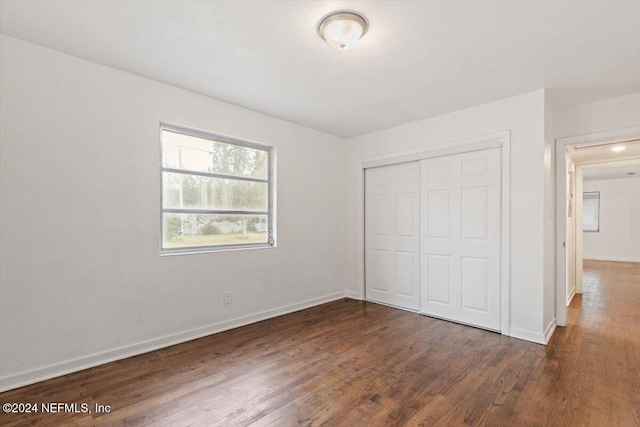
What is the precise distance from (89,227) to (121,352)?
1146mm

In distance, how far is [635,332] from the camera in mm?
3391

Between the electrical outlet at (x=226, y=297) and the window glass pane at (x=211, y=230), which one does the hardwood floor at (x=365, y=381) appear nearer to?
the electrical outlet at (x=226, y=297)

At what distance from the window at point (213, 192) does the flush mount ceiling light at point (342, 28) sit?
75.9 inches

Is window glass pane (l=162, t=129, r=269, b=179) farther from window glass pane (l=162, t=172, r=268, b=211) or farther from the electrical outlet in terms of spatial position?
the electrical outlet

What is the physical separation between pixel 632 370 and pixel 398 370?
1.94 metres

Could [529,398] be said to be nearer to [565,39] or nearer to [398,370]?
[398,370]

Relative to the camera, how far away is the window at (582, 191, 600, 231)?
375 inches

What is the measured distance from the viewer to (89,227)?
2.62m

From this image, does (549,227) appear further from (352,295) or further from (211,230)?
(211,230)

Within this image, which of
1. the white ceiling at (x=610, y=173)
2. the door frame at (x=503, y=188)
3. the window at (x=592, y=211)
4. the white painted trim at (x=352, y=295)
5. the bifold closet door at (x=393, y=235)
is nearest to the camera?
the door frame at (x=503, y=188)

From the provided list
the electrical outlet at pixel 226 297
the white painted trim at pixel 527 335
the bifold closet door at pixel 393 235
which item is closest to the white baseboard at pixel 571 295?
the white painted trim at pixel 527 335

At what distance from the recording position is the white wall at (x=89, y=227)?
2.31 metres

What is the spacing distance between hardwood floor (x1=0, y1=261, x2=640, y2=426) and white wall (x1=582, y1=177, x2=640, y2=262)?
7.88 metres

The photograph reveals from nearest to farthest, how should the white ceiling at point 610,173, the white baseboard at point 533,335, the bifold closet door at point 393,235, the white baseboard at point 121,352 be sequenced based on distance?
the white baseboard at point 121,352
the white baseboard at point 533,335
the bifold closet door at point 393,235
the white ceiling at point 610,173
